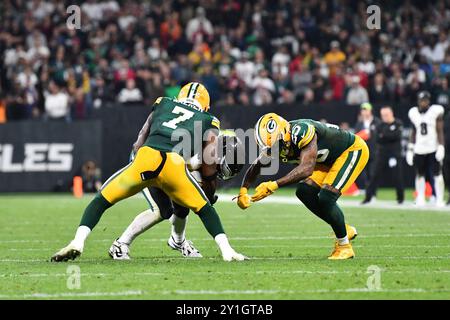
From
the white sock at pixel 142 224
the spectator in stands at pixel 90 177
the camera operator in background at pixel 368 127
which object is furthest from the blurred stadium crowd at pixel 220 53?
the white sock at pixel 142 224

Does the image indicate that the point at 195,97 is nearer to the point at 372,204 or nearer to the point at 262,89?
the point at 372,204

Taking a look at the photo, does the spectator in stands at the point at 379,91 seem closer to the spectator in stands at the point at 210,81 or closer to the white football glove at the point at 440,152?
the spectator in stands at the point at 210,81

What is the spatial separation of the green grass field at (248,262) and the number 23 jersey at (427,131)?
210 centimetres

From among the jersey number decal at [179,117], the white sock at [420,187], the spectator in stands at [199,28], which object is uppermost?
the jersey number decal at [179,117]

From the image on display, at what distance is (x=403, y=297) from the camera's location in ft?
23.2

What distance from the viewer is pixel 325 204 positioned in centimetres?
962

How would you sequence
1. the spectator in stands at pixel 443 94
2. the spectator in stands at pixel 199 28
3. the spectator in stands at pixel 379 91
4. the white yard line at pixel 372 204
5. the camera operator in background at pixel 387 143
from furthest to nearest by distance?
the spectator in stands at pixel 199 28
the spectator in stands at pixel 379 91
the spectator in stands at pixel 443 94
the camera operator in background at pixel 387 143
the white yard line at pixel 372 204

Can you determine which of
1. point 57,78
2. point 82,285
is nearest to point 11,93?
point 57,78

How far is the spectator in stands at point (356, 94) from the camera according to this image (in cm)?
2322

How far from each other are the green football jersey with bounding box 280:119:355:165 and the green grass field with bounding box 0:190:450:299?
970 mm

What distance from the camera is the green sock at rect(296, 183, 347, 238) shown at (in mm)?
9633

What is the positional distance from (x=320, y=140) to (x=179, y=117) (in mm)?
1395

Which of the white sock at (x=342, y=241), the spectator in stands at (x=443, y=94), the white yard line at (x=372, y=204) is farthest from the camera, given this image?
the spectator in stands at (x=443, y=94)

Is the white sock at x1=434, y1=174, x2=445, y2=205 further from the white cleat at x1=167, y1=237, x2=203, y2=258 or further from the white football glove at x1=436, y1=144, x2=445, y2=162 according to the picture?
the white cleat at x1=167, y1=237, x2=203, y2=258
